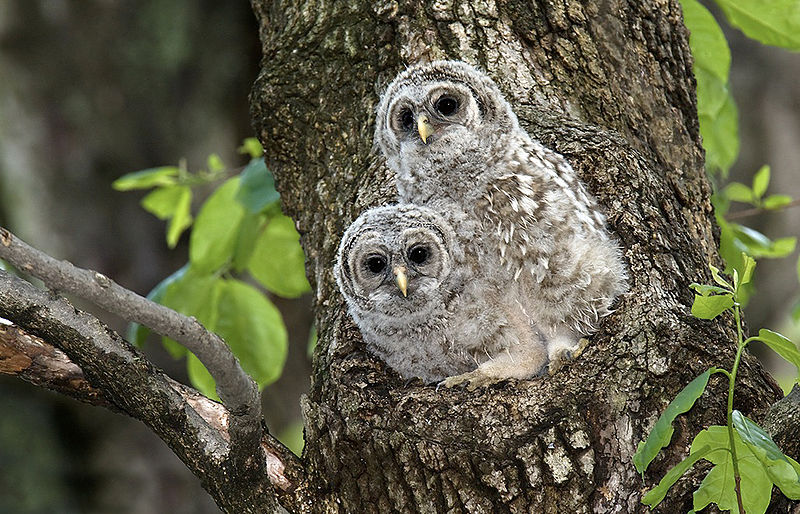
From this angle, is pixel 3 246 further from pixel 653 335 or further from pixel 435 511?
pixel 653 335

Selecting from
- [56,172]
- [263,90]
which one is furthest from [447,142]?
[56,172]

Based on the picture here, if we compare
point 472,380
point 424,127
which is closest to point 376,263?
point 424,127

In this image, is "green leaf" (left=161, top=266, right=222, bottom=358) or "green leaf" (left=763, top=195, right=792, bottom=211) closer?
"green leaf" (left=161, top=266, right=222, bottom=358)

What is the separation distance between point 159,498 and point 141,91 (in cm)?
272

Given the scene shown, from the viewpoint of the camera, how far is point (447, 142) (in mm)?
2559

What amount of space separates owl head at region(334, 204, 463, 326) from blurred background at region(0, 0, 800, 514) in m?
3.38

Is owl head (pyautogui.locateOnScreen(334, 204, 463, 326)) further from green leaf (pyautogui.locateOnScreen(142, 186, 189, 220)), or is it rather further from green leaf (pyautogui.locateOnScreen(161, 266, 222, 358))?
green leaf (pyautogui.locateOnScreen(142, 186, 189, 220))

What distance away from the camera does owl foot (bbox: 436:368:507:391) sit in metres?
2.19

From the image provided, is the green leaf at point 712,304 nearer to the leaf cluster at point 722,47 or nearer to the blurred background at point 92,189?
the leaf cluster at point 722,47

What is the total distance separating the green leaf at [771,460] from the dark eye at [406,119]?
130cm

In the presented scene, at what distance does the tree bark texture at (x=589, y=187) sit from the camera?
77.1 inches

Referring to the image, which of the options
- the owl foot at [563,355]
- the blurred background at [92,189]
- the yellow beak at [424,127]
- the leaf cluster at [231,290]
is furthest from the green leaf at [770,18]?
the blurred background at [92,189]

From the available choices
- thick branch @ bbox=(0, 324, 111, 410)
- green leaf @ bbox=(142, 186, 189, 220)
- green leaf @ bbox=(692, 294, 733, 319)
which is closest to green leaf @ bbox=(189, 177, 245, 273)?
green leaf @ bbox=(142, 186, 189, 220)

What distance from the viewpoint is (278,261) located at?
3738 mm
